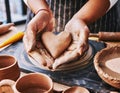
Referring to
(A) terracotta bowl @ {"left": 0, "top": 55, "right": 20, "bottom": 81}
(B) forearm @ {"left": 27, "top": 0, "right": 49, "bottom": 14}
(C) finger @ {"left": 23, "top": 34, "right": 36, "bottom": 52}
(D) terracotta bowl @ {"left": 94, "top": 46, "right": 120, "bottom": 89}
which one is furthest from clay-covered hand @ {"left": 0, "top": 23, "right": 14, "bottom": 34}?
(D) terracotta bowl @ {"left": 94, "top": 46, "right": 120, "bottom": 89}

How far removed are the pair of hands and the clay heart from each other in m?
0.02

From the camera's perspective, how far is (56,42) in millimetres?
1007

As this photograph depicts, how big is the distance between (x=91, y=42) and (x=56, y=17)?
45cm

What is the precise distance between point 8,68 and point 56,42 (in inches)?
12.3

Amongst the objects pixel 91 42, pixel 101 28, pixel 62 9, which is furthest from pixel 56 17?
pixel 91 42

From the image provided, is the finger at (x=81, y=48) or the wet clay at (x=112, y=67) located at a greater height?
the finger at (x=81, y=48)

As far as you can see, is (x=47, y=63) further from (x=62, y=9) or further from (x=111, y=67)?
(x=62, y=9)

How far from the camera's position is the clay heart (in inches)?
38.4

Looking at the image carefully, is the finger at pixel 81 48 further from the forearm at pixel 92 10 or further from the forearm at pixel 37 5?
the forearm at pixel 37 5

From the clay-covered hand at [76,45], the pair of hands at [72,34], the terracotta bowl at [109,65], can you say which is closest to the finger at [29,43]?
the pair of hands at [72,34]

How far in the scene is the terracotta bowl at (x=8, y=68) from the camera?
76 centimetres

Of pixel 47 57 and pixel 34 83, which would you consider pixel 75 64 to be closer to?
pixel 47 57

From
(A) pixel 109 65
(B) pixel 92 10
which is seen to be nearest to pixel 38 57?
(A) pixel 109 65

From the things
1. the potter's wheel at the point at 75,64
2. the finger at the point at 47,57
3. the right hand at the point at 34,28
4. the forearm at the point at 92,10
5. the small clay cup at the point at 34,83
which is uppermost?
the forearm at the point at 92,10
